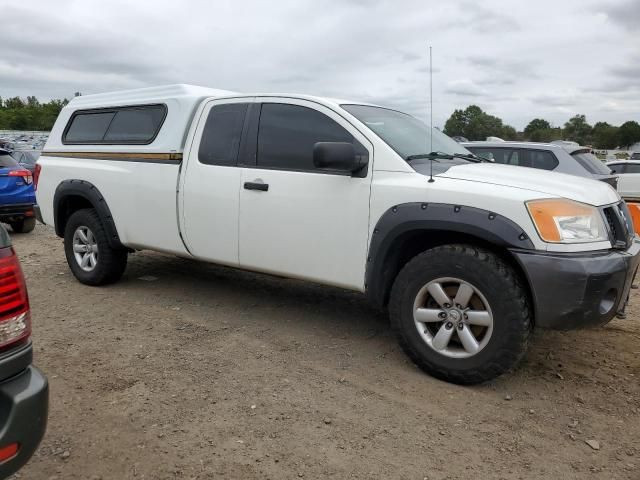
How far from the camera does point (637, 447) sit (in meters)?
2.82

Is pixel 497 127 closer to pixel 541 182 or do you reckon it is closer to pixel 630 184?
pixel 630 184

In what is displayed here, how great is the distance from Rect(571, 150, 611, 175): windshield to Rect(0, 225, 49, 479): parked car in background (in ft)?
25.8

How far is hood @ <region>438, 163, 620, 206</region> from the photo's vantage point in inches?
129

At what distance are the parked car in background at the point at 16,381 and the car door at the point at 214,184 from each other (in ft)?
8.15

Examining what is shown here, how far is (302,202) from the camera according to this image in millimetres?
4000

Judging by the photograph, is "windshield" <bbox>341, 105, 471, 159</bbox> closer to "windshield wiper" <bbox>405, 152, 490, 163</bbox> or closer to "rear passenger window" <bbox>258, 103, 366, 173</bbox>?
"windshield wiper" <bbox>405, 152, 490, 163</bbox>

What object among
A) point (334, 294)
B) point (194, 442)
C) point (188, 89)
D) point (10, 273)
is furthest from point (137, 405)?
point (188, 89)

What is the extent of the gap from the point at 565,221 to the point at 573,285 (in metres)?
0.38

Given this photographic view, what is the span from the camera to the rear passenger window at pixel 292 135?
13.3 feet

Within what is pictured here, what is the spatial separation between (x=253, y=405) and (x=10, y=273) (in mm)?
1695

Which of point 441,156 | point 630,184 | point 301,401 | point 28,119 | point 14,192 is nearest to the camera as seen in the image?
point 301,401

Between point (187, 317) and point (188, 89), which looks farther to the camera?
point (188, 89)

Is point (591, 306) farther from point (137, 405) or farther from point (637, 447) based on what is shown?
point (137, 405)

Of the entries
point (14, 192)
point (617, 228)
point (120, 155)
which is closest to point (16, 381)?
point (617, 228)
